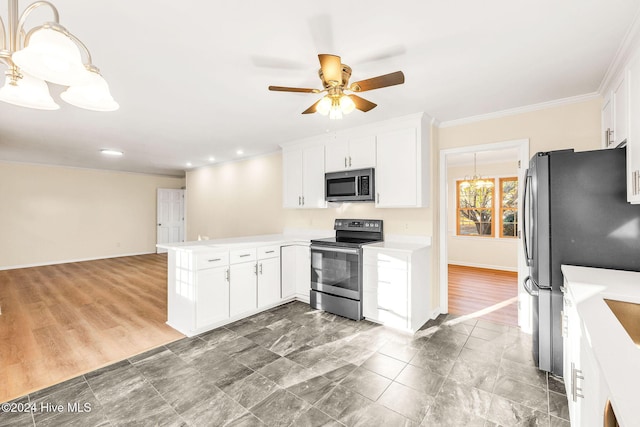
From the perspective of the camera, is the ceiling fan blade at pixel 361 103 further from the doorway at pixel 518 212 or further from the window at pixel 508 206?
the window at pixel 508 206

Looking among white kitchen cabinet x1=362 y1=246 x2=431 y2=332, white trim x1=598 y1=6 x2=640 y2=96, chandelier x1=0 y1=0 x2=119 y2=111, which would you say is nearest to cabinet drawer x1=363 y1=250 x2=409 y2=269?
white kitchen cabinet x1=362 y1=246 x2=431 y2=332

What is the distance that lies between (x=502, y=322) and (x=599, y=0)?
10.2 feet

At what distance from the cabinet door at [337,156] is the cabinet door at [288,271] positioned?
1.29 metres

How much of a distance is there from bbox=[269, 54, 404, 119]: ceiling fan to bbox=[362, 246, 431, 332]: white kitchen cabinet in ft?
5.68

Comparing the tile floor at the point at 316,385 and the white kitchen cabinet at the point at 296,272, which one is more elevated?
the white kitchen cabinet at the point at 296,272

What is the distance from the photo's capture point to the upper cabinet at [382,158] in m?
3.37

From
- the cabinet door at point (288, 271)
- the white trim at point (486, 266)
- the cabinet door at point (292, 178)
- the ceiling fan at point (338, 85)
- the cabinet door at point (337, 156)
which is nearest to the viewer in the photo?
the ceiling fan at point (338, 85)

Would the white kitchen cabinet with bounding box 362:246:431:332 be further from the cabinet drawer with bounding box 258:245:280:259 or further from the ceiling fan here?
the ceiling fan

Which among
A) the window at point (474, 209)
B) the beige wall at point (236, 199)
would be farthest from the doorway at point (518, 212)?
the window at point (474, 209)

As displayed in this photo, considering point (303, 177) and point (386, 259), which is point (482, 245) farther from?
point (303, 177)

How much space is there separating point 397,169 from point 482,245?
4275 millimetres

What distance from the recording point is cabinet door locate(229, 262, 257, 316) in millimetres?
3453

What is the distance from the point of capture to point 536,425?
1825 millimetres

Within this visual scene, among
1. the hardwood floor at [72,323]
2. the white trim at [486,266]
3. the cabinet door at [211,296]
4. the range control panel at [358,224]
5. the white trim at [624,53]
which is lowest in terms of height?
the hardwood floor at [72,323]
